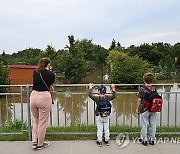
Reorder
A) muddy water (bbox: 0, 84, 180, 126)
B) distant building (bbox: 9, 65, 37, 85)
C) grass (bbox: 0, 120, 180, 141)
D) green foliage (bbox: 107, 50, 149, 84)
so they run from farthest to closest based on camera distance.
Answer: distant building (bbox: 9, 65, 37, 85) → green foliage (bbox: 107, 50, 149, 84) → muddy water (bbox: 0, 84, 180, 126) → grass (bbox: 0, 120, 180, 141)

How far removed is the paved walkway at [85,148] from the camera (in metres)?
3.77

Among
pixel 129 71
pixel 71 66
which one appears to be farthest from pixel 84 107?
pixel 71 66

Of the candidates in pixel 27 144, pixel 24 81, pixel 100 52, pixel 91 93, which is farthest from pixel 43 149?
pixel 100 52

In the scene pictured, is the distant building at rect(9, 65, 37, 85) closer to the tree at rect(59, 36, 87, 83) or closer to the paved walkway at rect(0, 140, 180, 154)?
the tree at rect(59, 36, 87, 83)

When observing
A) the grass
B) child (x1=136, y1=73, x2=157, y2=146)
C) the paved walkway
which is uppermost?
child (x1=136, y1=73, x2=157, y2=146)

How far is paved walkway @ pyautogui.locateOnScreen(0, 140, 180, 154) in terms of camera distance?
3.77 m

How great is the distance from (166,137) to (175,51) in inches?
1426

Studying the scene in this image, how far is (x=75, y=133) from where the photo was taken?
452cm

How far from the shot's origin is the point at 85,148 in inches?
154

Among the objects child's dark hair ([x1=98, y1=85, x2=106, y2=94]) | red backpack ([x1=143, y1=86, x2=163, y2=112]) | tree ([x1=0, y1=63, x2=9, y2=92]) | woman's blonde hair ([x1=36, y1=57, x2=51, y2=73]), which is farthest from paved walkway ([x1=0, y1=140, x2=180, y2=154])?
tree ([x1=0, y1=63, x2=9, y2=92])

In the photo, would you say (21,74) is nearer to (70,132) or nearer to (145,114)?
(70,132)

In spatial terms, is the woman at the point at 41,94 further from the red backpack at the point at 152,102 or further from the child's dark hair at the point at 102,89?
the red backpack at the point at 152,102

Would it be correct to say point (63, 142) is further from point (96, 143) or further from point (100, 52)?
point (100, 52)

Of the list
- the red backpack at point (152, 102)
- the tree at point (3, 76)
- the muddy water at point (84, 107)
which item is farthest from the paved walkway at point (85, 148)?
the tree at point (3, 76)
